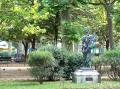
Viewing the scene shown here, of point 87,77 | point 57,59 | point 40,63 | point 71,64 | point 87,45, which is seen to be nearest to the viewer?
point 40,63

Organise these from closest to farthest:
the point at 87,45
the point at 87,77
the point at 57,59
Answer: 1. the point at 87,77
2. the point at 87,45
3. the point at 57,59

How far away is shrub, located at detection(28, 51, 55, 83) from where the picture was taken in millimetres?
18656

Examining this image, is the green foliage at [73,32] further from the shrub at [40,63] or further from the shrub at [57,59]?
the shrub at [40,63]

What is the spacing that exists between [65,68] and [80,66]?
0.81 m

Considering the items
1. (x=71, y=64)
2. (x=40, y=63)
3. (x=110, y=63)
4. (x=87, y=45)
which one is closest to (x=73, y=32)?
(x=71, y=64)

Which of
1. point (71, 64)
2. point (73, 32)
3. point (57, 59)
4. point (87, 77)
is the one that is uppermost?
point (73, 32)

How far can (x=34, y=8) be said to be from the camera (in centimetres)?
2098

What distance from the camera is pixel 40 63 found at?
18.9 meters

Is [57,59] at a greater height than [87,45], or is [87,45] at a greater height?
[87,45]

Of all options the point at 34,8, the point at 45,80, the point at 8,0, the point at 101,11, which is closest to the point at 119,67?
the point at 45,80

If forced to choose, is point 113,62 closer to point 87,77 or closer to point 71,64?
point 87,77

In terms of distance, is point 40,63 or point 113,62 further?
point 113,62

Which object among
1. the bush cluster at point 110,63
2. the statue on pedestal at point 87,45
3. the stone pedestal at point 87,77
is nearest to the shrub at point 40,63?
the stone pedestal at point 87,77

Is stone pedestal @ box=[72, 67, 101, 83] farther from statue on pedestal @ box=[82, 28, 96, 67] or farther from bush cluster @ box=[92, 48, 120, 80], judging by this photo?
bush cluster @ box=[92, 48, 120, 80]
